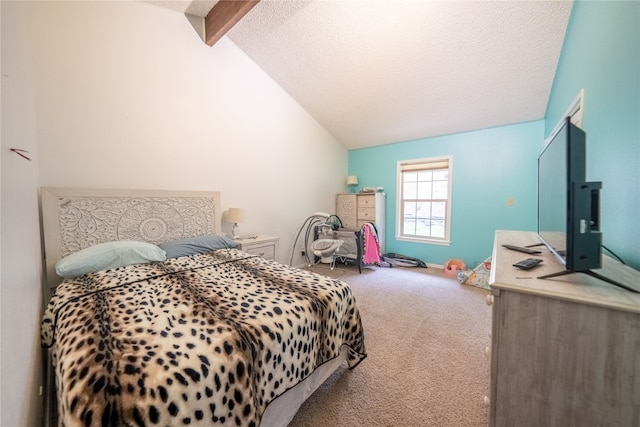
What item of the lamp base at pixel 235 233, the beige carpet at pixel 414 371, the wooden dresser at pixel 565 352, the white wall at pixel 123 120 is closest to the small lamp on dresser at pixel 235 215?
the lamp base at pixel 235 233

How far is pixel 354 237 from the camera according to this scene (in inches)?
158

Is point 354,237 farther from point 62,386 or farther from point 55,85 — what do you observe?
point 55,85

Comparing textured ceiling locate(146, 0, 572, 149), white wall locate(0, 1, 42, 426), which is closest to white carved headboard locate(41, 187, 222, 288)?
white wall locate(0, 1, 42, 426)

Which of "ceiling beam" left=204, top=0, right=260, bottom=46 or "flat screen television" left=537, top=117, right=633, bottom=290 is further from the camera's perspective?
"ceiling beam" left=204, top=0, right=260, bottom=46

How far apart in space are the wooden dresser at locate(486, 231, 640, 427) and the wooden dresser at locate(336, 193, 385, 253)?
11.0ft

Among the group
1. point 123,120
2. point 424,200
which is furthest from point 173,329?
point 424,200

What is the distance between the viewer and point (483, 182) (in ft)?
12.0

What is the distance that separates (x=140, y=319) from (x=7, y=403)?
1.59 ft

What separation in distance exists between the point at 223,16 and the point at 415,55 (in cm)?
215

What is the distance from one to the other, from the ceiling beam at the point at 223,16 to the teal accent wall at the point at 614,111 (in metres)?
2.55

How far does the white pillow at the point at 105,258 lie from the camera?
5.52ft

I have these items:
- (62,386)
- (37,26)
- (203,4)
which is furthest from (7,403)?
(203,4)

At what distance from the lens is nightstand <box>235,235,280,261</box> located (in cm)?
291

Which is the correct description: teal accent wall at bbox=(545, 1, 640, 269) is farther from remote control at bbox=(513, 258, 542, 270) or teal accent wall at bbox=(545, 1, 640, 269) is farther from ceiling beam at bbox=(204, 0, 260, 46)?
ceiling beam at bbox=(204, 0, 260, 46)
